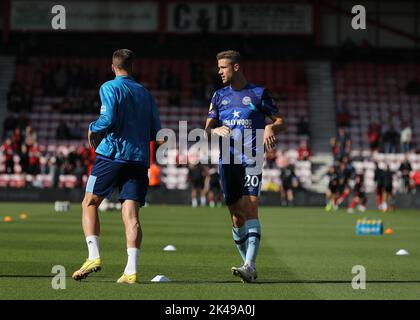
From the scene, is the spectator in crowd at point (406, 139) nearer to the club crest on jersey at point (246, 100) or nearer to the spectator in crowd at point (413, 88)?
the spectator in crowd at point (413, 88)

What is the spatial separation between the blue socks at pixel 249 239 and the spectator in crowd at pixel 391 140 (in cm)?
3262

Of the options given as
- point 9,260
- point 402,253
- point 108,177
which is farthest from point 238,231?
point 402,253

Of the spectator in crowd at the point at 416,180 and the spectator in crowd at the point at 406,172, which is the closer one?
the spectator in crowd at the point at 406,172

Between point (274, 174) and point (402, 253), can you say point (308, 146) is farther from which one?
point (402, 253)

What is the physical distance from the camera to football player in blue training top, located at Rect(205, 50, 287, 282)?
36.4ft

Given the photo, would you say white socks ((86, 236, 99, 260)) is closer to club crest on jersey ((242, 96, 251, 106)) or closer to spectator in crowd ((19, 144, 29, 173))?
club crest on jersey ((242, 96, 251, 106))

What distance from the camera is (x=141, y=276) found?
36.8 ft

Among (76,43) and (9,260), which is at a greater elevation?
(76,43)

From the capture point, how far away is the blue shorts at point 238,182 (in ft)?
36.4

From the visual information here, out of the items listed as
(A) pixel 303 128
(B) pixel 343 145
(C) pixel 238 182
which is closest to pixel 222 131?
(C) pixel 238 182

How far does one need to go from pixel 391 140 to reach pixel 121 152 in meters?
34.3

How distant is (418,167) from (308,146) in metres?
5.30

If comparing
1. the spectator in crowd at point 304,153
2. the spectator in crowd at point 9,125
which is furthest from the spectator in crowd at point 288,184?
the spectator in crowd at point 9,125

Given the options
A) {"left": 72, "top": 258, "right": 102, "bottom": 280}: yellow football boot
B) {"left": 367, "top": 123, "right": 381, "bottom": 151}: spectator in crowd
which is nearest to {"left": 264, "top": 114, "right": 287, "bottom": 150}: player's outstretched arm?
{"left": 72, "top": 258, "right": 102, "bottom": 280}: yellow football boot
